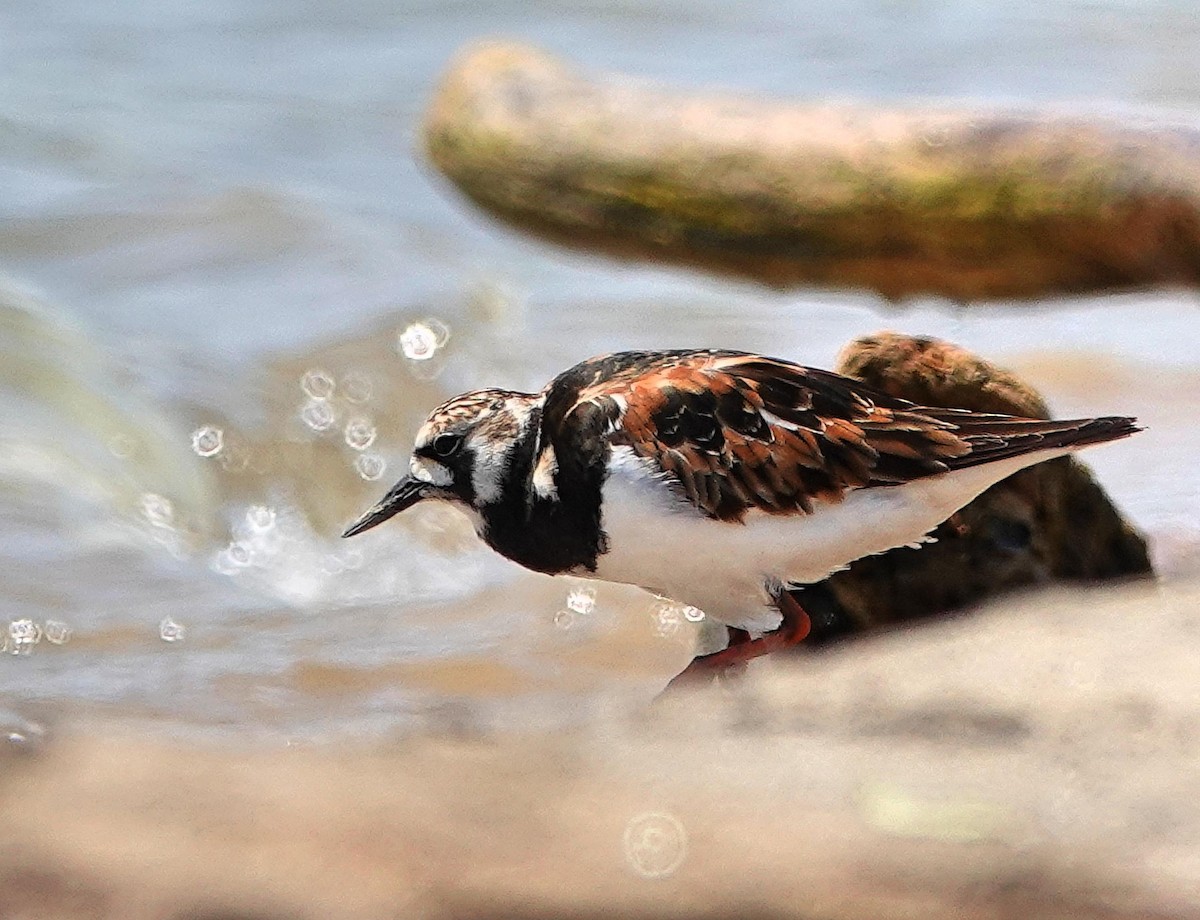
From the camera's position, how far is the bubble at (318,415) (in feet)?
23.8

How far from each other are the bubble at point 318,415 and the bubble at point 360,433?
87mm

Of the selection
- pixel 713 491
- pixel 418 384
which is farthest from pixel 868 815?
pixel 418 384

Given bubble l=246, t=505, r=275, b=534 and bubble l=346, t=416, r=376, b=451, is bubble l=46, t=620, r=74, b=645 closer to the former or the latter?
bubble l=246, t=505, r=275, b=534

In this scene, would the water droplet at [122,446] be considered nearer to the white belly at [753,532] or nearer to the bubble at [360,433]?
the bubble at [360,433]

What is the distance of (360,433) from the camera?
23.8 feet

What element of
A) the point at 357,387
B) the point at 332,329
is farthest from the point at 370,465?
the point at 332,329

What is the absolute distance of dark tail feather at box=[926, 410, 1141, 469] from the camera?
11.2 ft

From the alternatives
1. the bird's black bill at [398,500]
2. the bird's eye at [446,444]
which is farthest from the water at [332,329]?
the bird's eye at [446,444]

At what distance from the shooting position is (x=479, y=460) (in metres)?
3.67

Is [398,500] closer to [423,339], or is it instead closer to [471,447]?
[471,447]

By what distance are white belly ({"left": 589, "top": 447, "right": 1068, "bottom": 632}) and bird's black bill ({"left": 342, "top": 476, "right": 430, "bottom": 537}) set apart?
1.70ft

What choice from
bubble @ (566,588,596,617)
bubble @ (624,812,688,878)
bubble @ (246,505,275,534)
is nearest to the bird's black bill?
bubble @ (566,588,596,617)

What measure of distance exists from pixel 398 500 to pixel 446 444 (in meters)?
0.23

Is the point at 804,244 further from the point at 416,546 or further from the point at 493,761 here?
the point at 493,761
